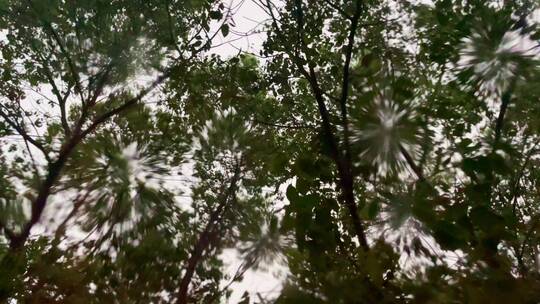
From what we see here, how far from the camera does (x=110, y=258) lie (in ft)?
11.8

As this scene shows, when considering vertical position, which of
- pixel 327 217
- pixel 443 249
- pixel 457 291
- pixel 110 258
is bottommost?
pixel 457 291

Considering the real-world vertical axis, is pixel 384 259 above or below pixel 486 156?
below

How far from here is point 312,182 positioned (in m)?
1.68

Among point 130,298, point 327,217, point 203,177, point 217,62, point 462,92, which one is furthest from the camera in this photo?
point 203,177

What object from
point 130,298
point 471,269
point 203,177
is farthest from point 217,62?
point 471,269

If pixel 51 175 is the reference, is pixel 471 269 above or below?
below

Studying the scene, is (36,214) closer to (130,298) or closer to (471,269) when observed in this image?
(130,298)

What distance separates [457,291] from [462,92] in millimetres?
3253

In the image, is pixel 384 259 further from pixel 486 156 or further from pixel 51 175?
pixel 51 175

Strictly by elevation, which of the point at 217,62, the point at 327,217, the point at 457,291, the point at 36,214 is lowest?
the point at 457,291

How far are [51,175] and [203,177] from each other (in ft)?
9.33

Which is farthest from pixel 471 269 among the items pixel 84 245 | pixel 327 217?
pixel 84 245

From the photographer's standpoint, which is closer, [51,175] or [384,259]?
[384,259]

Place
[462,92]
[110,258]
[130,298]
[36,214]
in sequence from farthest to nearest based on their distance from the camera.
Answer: [36,214], [462,92], [110,258], [130,298]
